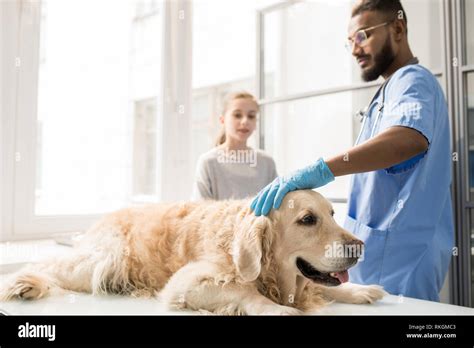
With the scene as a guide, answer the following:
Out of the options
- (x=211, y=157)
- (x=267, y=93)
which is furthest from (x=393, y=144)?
(x=267, y=93)

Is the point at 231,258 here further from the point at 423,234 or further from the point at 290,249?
the point at 423,234

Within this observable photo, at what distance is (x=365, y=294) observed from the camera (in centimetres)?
114

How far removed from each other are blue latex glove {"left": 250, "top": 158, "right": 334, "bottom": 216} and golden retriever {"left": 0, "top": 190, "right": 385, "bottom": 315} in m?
0.02

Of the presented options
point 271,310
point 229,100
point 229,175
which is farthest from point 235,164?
point 271,310

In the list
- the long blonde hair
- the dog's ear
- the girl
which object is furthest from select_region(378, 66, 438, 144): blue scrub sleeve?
the long blonde hair

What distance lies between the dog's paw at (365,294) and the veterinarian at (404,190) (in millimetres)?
366

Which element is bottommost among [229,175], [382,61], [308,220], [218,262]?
[218,262]

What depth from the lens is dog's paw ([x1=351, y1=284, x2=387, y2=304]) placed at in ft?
3.70

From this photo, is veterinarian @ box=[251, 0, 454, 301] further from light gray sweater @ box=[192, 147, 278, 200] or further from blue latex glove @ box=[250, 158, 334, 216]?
light gray sweater @ box=[192, 147, 278, 200]

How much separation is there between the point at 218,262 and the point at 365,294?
0.43 meters

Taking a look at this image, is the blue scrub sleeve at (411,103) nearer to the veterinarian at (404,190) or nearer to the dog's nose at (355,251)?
the veterinarian at (404,190)

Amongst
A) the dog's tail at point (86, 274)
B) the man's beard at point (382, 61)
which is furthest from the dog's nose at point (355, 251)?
the man's beard at point (382, 61)
